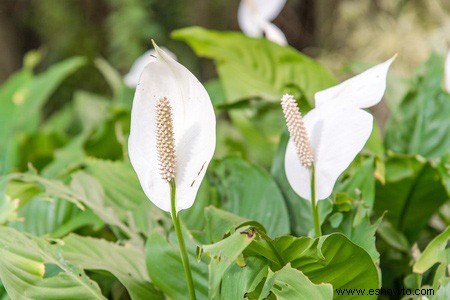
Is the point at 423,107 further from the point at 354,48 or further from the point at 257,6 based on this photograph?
the point at 354,48

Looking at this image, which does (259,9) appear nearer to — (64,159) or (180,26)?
(64,159)

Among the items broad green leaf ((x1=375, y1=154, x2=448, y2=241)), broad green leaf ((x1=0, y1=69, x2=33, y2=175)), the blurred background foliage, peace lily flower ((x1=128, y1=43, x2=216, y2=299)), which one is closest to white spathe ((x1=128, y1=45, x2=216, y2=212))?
peace lily flower ((x1=128, y1=43, x2=216, y2=299))

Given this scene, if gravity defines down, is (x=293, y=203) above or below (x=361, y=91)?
below

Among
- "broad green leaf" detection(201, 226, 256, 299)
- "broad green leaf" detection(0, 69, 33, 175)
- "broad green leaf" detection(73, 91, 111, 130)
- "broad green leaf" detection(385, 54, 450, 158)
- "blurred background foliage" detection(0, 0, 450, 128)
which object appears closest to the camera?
"broad green leaf" detection(201, 226, 256, 299)

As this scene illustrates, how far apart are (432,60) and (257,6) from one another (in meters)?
0.20

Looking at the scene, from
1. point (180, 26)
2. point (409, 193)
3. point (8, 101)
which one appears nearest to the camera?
point (409, 193)

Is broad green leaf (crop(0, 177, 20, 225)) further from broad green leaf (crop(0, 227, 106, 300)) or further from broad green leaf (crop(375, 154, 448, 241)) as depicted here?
broad green leaf (crop(375, 154, 448, 241))

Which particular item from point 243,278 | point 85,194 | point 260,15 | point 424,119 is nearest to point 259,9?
point 260,15

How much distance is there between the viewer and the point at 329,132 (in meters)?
0.39

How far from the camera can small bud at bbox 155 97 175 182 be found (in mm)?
360

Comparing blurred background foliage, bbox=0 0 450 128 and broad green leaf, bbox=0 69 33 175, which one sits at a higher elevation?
broad green leaf, bbox=0 69 33 175

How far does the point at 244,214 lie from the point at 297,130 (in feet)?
0.54

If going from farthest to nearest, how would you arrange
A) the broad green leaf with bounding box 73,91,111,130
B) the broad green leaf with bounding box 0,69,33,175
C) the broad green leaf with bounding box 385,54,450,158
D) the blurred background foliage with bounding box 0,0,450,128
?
the blurred background foliage with bounding box 0,0,450,128
the broad green leaf with bounding box 73,91,111,130
the broad green leaf with bounding box 0,69,33,175
the broad green leaf with bounding box 385,54,450,158

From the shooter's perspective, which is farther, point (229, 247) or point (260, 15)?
point (260, 15)
